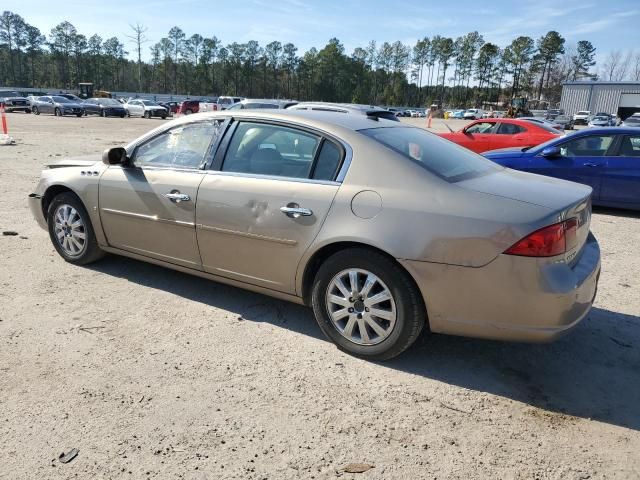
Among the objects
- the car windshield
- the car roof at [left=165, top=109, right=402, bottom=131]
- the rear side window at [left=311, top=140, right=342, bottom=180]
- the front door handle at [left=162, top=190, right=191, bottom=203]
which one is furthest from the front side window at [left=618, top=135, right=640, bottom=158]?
the front door handle at [left=162, top=190, right=191, bottom=203]

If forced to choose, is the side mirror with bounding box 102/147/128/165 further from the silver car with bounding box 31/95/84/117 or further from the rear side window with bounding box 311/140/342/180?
the silver car with bounding box 31/95/84/117

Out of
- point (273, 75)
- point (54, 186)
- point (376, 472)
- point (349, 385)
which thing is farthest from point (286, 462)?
point (273, 75)

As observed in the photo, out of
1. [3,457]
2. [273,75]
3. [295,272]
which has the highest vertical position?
[273,75]

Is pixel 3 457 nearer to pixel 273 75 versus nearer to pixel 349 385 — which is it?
pixel 349 385

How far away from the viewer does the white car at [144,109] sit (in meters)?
41.6

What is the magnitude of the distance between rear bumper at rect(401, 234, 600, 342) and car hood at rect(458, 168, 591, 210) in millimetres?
396

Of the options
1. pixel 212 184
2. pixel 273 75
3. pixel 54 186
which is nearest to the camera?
pixel 212 184

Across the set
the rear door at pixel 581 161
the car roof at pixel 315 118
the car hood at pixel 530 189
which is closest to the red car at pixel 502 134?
the rear door at pixel 581 161

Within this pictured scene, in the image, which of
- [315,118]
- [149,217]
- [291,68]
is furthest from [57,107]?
[291,68]

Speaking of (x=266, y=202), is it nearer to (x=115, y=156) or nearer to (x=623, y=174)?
(x=115, y=156)

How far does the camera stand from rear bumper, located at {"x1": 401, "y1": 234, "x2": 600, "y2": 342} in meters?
2.86

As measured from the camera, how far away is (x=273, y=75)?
133500 millimetres

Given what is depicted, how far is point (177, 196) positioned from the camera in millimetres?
4016

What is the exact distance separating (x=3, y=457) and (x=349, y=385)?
5.93 feet
